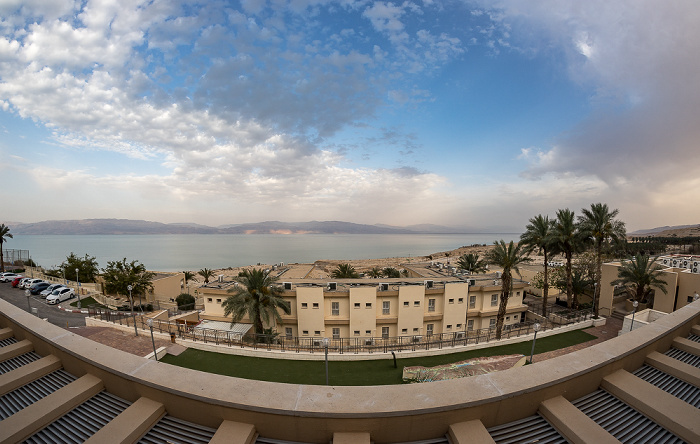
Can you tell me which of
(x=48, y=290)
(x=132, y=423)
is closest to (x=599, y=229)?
(x=132, y=423)

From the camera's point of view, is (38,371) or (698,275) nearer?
(38,371)

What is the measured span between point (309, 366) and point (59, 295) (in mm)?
29468

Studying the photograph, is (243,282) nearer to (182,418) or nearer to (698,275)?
(182,418)

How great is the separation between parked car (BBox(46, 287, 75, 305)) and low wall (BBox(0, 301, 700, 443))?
34.3m

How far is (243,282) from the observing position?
2086 cm

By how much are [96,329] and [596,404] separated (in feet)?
90.6

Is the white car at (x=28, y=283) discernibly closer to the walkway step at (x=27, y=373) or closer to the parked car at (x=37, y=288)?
the parked car at (x=37, y=288)

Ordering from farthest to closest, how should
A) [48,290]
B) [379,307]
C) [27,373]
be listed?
1. [48,290]
2. [379,307]
3. [27,373]

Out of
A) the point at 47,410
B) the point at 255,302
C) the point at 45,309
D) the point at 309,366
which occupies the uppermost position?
the point at 47,410

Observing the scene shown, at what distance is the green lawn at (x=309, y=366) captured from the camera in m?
15.3

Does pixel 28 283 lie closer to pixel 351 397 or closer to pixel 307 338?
pixel 307 338

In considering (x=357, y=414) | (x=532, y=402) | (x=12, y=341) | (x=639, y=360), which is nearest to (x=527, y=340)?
(x=639, y=360)

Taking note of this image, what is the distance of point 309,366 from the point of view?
16453mm

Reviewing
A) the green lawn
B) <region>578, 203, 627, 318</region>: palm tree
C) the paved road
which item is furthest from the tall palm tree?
the paved road
